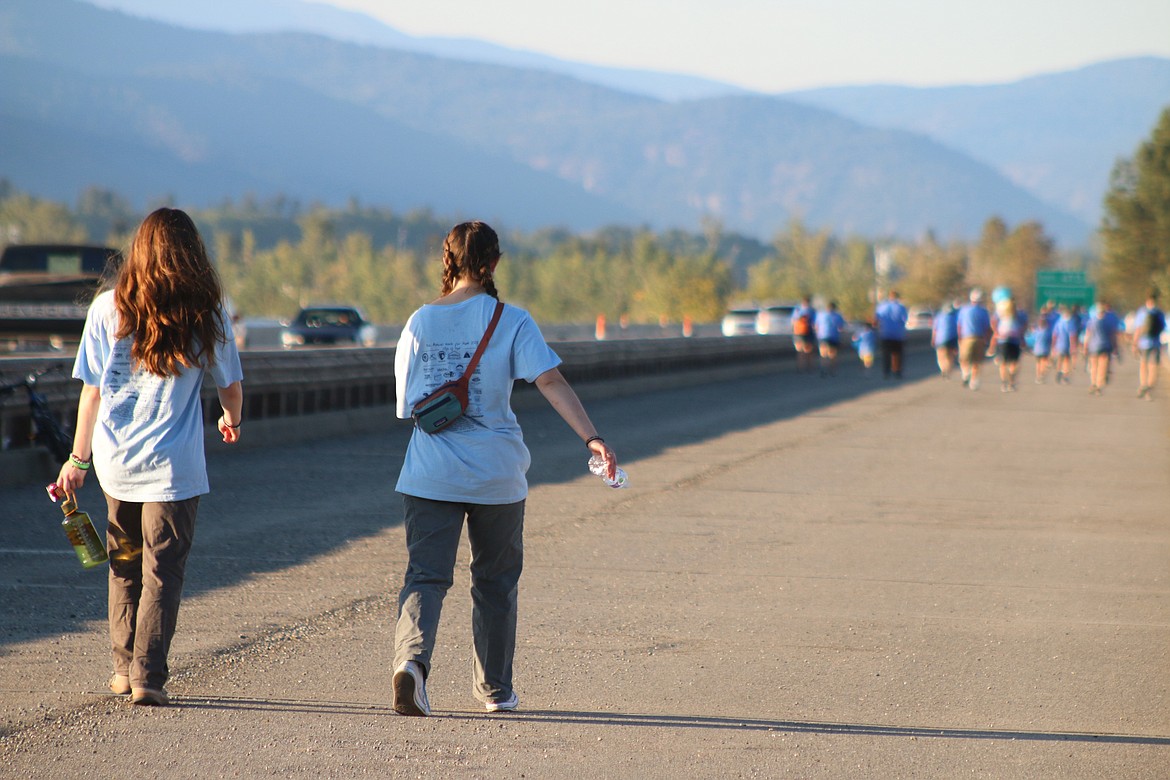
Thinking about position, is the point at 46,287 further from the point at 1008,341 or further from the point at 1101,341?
the point at 1101,341

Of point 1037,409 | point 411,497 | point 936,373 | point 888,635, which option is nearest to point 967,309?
point 1037,409

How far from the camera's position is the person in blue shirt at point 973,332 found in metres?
30.6

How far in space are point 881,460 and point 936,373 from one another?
25.3 metres

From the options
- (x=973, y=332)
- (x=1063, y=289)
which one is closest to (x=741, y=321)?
(x=973, y=332)

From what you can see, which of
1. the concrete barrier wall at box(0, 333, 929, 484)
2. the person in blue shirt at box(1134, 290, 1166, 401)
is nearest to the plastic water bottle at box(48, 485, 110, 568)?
the concrete barrier wall at box(0, 333, 929, 484)

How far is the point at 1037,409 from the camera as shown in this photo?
83.9 ft

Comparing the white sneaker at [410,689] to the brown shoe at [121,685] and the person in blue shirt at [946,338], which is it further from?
the person in blue shirt at [946,338]

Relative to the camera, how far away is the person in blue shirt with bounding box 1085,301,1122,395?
102 ft

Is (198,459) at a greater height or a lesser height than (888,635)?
greater

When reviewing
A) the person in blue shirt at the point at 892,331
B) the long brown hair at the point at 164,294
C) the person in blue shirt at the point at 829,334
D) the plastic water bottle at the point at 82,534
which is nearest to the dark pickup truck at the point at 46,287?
the plastic water bottle at the point at 82,534

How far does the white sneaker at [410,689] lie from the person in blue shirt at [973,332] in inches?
1010

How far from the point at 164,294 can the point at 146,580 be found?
992 millimetres

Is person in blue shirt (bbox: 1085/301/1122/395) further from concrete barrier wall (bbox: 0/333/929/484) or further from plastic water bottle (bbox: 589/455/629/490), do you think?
plastic water bottle (bbox: 589/455/629/490)

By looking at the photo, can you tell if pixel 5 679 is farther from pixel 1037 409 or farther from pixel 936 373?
pixel 936 373
